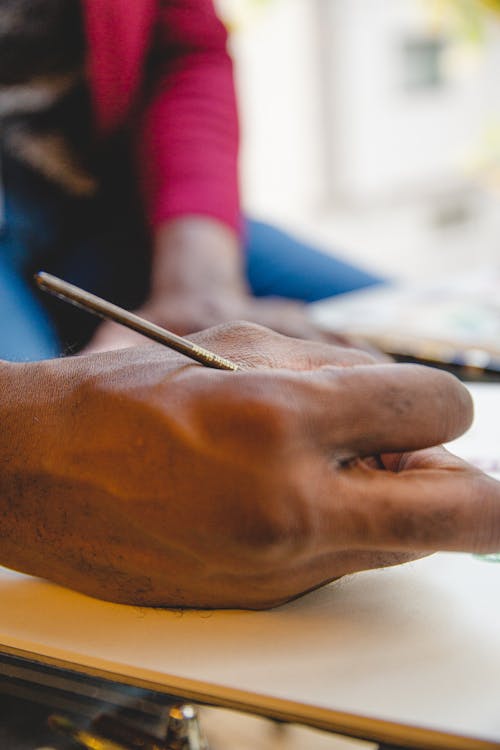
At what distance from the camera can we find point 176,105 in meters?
0.83

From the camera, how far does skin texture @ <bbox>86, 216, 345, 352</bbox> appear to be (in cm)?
63

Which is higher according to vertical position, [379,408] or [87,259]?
[379,408]

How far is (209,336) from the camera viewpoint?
35 centimetres

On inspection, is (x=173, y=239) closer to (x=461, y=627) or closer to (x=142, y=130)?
(x=142, y=130)

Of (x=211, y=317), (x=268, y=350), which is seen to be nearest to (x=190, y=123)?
(x=211, y=317)

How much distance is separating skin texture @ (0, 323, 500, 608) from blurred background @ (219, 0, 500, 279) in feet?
13.5

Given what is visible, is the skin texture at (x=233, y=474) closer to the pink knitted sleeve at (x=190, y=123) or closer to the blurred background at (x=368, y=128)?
the pink knitted sleeve at (x=190, y=123)

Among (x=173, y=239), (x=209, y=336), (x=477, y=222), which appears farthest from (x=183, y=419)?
(x=477, y=222)

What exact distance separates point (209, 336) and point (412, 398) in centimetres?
11

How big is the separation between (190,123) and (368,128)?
4.71 metres

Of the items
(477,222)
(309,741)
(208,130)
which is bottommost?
(477,222)

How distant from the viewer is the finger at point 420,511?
27cm

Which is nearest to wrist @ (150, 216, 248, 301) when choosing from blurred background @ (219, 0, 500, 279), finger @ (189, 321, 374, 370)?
finger @ (189, 321, 374, 370)

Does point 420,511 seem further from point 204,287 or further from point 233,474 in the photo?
point 204,287
